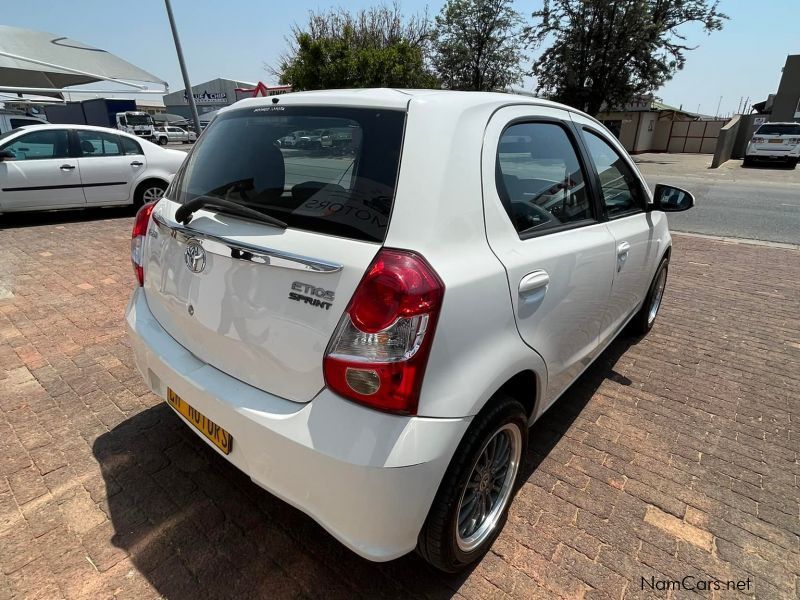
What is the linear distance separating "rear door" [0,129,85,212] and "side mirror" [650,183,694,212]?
8485 mm

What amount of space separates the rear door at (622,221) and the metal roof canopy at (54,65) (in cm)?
1651

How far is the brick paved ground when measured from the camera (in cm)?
187

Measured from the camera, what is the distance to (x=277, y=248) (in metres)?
1.58

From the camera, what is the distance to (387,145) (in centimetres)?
163

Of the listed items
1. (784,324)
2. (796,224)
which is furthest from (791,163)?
(784,324)

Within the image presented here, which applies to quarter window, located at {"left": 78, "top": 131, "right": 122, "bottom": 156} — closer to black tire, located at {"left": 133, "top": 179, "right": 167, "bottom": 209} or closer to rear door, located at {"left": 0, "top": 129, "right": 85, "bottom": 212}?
rear door, located at {"left": 0, "top": 129, "right": 85, "bottom": 212}

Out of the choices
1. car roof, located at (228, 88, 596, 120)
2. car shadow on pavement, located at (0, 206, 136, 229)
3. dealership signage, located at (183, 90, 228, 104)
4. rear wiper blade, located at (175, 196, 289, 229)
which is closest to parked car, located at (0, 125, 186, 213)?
car shadow on pavement, located at (0, 206, 136, 229)

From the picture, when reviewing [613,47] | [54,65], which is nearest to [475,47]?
[613,47]

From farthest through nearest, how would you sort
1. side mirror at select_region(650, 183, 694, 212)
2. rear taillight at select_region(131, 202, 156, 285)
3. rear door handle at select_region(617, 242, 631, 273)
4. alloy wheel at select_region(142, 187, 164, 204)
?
alloy wheel at select_region(142, 187, 164, 204), side mirror at select_region(650, 183, 694, 212), rear door handle at select_region(617, 242, 631, 273), rear taillight at select_region(131, 202, 156, 285)

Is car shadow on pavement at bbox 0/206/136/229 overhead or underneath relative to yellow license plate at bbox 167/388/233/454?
underneath

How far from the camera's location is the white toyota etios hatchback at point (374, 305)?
1426 mm

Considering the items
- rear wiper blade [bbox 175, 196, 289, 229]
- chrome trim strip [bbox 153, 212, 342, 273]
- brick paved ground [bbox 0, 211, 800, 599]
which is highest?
rear wiper blade [bbox 175, 196, 289, 229]

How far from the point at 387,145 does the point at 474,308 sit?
648mm

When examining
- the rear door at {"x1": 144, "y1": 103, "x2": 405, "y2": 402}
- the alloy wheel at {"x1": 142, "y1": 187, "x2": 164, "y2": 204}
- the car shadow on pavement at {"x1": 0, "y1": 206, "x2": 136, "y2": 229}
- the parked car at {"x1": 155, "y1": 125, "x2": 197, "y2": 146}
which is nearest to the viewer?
the rear door at {"x1": 144, "y1": 103, "x2": 405, "y2": 402}
